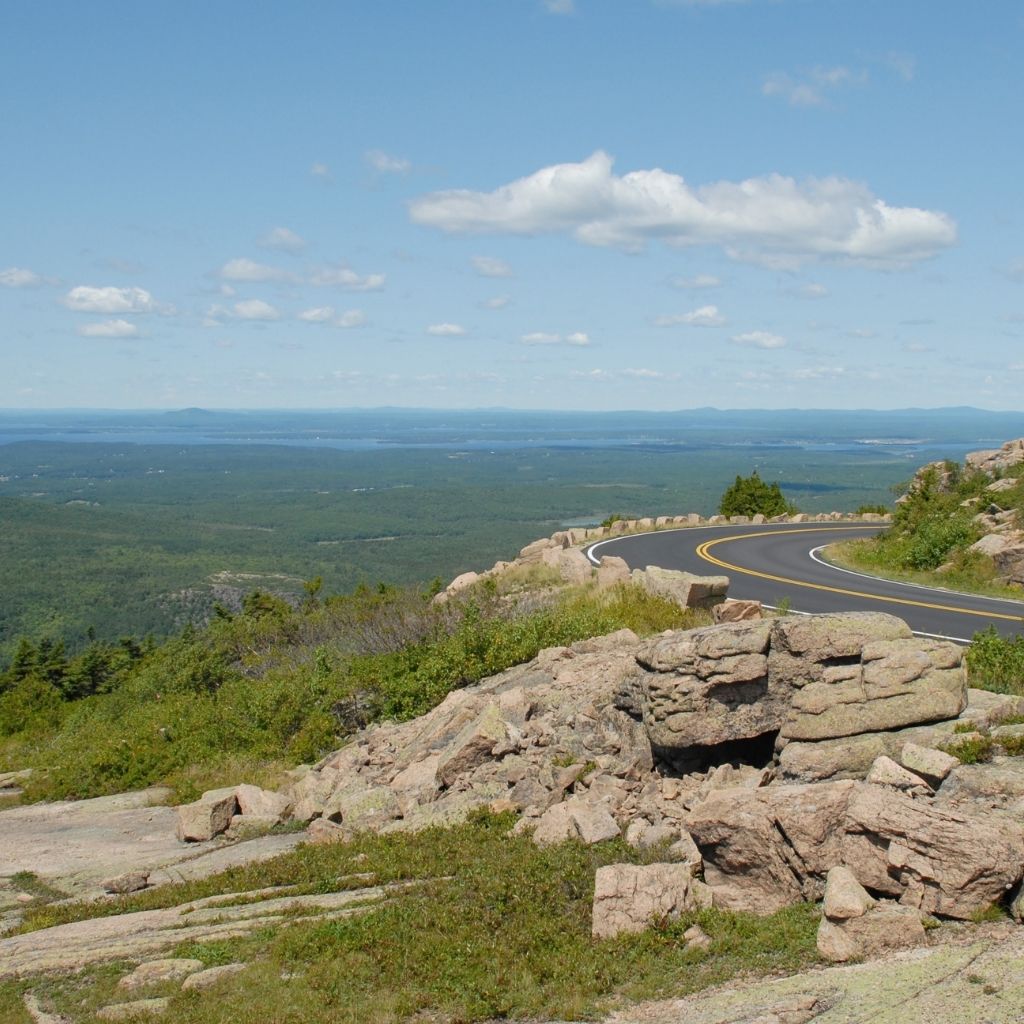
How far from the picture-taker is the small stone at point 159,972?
8906 mm

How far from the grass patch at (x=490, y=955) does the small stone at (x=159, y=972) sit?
156mm

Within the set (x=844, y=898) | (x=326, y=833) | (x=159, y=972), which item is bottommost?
(x=326, y=833)

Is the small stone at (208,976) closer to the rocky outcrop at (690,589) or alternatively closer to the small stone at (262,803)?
the small stone at (262,803)

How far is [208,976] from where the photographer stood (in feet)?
28.6

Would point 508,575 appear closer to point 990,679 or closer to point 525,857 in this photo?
point 990,679

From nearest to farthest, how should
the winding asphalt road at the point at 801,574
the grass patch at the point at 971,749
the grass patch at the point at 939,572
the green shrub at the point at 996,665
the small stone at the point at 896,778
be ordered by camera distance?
1. the small stone at the point at 896,778
2. the grass patch at the point at 971,749
3. the green shrub at the point at 996,665
4. the winding asphalt road at the point at 801,574
5. the grass patch at the point at 939,572

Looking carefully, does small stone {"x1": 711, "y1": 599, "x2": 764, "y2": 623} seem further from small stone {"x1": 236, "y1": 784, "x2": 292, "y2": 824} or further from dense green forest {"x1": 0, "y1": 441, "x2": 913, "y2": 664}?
dense green forest {"x1": 0, "y1": 441, "x2": 913, "y2": 664}

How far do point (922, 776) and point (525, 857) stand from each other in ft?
13.2

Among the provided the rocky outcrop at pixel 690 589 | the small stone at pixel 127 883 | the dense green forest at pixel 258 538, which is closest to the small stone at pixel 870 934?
the small stone at pixel 127 883

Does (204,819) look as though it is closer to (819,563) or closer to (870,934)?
(870,934)

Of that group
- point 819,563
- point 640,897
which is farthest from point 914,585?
point 640,897

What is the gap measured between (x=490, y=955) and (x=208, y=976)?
242 centimetres

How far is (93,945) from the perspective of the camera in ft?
33.2

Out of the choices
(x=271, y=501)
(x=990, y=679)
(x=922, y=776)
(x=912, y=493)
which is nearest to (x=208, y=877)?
(x=922, y=776)
